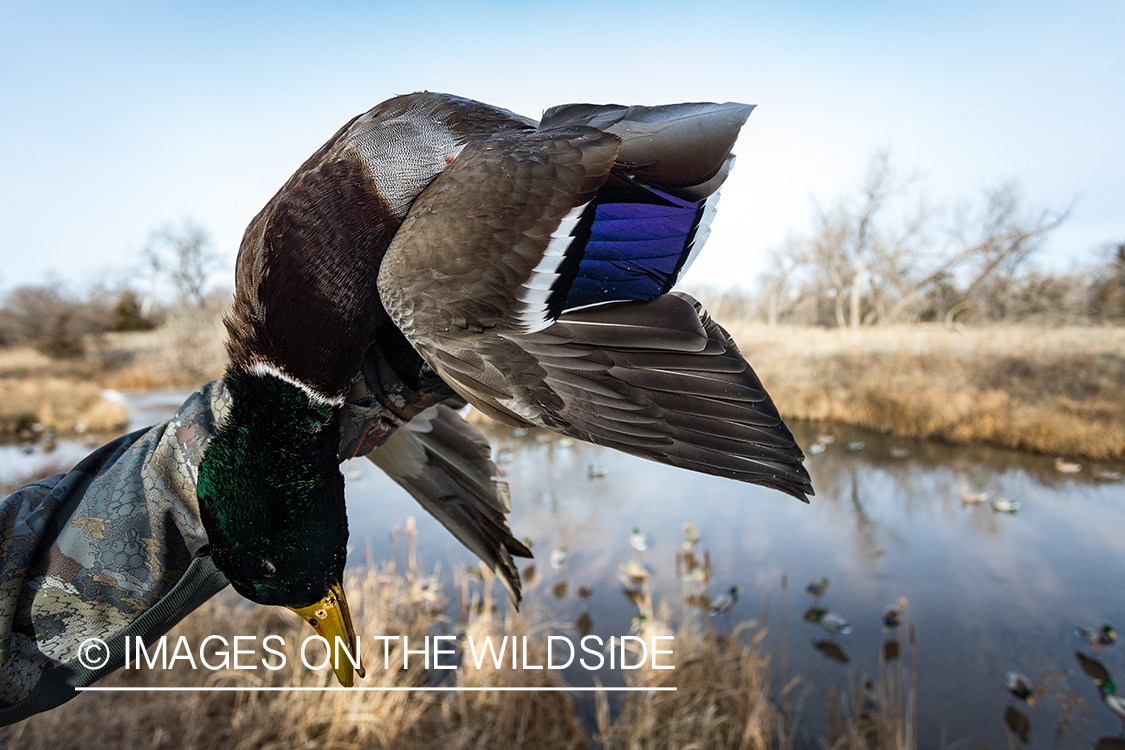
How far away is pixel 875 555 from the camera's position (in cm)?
791

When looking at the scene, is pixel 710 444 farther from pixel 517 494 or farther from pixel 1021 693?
pixel 517 494

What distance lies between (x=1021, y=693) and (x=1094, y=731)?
66 centimetres

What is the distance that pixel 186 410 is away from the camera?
1579 mm

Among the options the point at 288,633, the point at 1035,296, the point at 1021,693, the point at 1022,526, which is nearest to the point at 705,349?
the point at 288,633

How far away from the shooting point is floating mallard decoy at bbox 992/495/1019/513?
8.01 meters

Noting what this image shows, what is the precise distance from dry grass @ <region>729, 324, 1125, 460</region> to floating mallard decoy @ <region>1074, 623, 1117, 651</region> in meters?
4.48

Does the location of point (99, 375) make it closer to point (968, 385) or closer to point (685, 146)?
point (685, 146)

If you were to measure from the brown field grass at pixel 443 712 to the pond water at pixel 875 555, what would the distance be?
725mm

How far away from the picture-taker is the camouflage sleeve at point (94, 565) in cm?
133

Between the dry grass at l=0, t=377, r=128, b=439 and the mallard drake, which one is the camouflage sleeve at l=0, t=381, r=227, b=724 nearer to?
the mallard drake

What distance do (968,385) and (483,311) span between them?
504 inches

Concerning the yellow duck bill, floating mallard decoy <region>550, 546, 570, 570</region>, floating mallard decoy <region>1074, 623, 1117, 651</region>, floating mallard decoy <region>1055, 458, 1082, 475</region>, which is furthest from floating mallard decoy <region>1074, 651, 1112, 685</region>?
the yellow duck bill

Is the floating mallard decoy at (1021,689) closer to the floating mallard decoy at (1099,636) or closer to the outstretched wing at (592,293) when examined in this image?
the floating mallard decoy at (1099,636)

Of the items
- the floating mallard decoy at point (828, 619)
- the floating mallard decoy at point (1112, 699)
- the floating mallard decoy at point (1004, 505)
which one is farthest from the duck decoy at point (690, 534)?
the floating mallard decoy at point (1004, 505)
